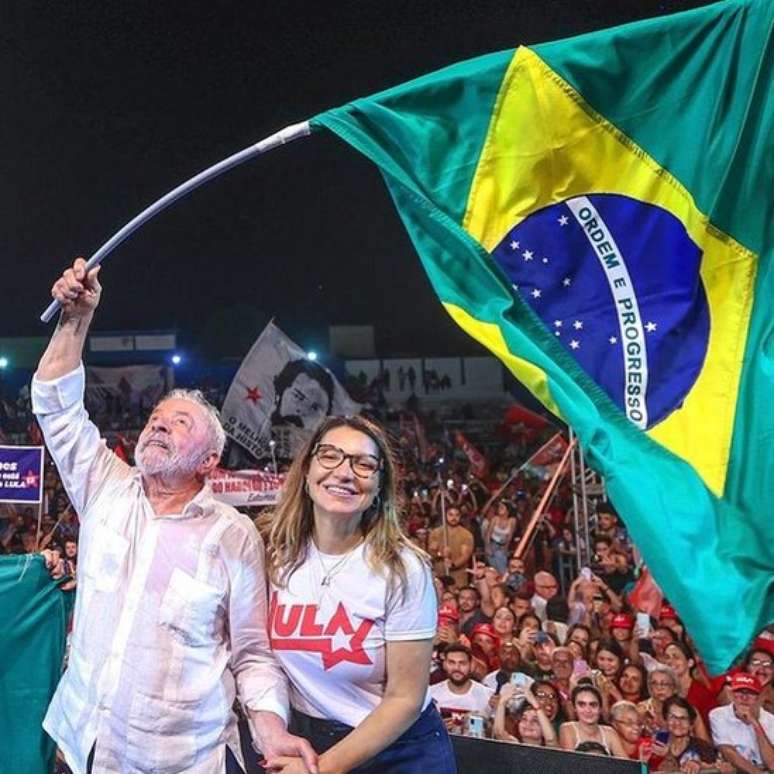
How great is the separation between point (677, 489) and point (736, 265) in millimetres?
673

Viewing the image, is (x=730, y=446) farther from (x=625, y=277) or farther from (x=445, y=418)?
(x=445, y=418)

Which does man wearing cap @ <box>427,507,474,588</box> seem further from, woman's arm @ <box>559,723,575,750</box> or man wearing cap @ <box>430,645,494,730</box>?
woman's arm @ <box>559,723,575,750</box>

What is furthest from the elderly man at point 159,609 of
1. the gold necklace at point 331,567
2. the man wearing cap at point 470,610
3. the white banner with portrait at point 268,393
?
the white banner with portrait at point 268,393

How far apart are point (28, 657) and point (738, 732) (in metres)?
3.62

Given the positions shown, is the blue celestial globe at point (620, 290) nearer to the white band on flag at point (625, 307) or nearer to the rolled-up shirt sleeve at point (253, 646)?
the white band on flag at point (625, 307)

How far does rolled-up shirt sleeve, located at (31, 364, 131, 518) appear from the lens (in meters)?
2.56

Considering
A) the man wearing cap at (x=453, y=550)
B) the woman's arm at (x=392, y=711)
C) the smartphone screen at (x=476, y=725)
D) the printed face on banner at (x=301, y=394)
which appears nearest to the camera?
the woman's arm at (x=392, y=711)

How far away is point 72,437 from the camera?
257 centimetres

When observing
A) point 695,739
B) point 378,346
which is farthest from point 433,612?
point 378,346

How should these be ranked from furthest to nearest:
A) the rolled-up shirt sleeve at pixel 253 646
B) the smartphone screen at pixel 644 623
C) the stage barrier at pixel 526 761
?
1. the smartphone screen at pixel 644 623
2. the stage barrier at pixel 526 761
3. the rolled-up shirt sleeve at pixel 253 646

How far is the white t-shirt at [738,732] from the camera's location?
5.03 m

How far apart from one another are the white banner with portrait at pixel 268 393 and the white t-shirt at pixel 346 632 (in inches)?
333

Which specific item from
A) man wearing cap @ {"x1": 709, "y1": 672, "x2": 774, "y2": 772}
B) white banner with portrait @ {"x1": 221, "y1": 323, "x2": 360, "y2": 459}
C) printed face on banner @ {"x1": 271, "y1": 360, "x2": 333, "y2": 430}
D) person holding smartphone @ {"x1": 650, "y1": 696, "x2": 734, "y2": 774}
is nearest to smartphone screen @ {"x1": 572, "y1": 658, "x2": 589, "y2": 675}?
person holding smartphone @ {"x1": 650, "y1": 696, "x2": 734, "y2": 774}

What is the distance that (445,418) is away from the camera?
2355 centimetres
